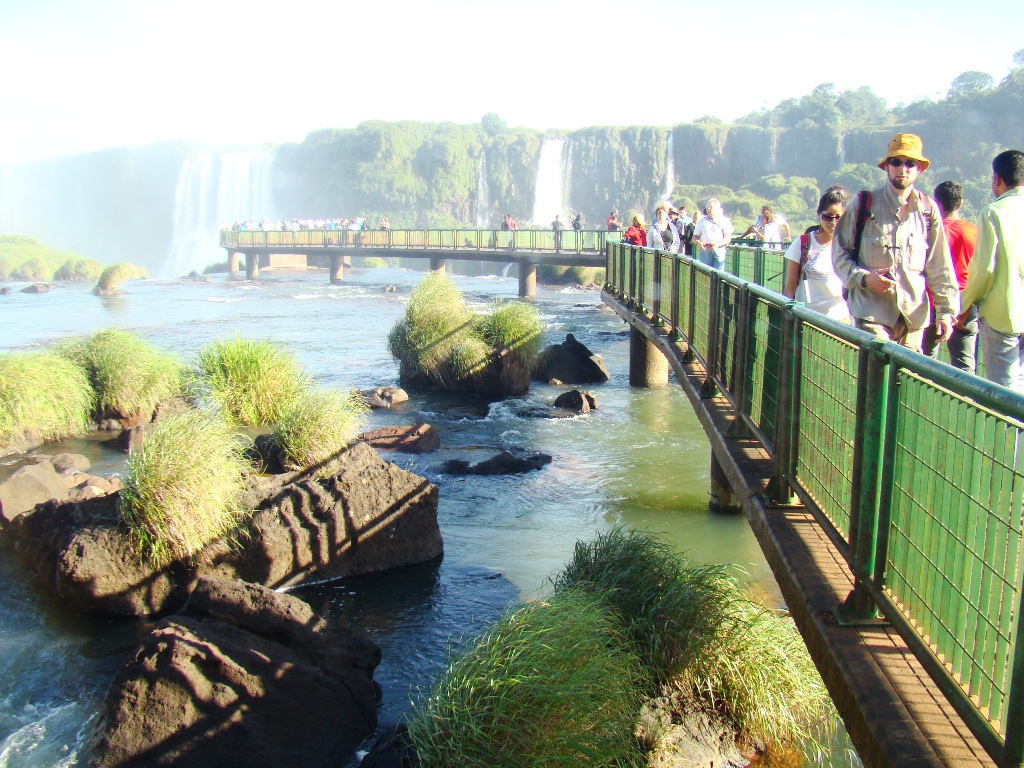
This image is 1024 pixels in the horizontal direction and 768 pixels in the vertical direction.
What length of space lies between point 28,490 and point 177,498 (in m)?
2.72

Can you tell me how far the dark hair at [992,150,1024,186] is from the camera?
499 centimetres

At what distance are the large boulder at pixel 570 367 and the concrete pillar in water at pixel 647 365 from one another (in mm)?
891

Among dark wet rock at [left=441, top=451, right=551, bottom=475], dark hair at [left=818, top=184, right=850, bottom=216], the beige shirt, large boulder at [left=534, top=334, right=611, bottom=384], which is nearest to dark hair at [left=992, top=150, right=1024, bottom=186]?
the beige shirt

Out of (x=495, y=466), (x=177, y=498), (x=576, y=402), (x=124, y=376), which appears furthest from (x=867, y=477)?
(x=124, y=376)

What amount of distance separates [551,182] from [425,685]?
79.7 metres

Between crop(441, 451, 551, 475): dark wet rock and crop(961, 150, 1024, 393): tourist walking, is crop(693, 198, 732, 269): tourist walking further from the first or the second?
crop(961, 150, 1024, 393): tourist walking

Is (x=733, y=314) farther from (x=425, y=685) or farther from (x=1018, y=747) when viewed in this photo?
(x=1018, y=747)

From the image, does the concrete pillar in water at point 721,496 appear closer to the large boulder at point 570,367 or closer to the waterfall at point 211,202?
the large boulder at point 570,367

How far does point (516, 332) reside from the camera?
57.9 ft

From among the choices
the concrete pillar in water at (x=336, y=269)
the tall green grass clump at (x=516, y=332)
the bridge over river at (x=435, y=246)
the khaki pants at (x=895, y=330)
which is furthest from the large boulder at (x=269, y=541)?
the concrete pillar in water at (x=336, y=269)

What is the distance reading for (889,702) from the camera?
10.1 feet

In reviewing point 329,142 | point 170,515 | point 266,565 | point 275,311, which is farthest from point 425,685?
point 329,142

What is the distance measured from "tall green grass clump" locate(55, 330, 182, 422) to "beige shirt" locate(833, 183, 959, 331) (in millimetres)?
11908

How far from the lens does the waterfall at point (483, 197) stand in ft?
314
